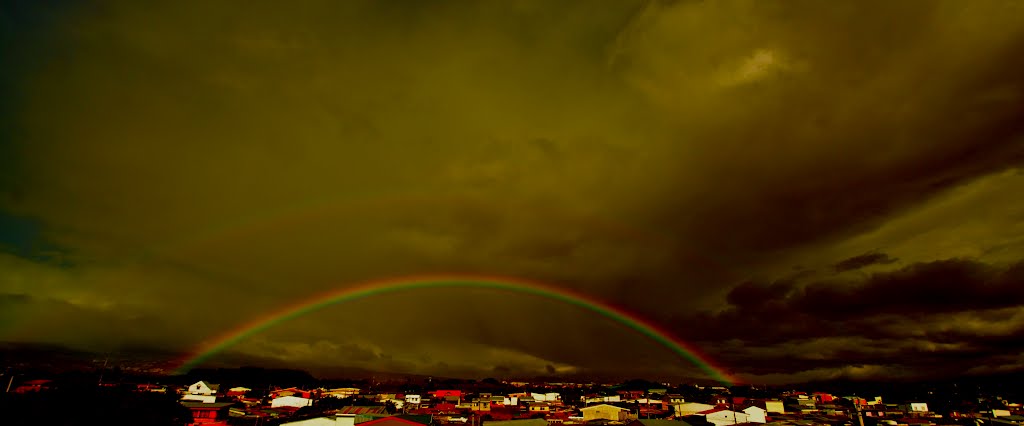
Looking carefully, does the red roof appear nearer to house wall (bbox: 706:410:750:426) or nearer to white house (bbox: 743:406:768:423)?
house wall (bbox: 706:410:750:426)

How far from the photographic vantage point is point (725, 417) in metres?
66.4

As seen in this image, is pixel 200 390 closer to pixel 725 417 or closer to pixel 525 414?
pixel 525 414

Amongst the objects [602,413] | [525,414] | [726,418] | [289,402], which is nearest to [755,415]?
[726,418]

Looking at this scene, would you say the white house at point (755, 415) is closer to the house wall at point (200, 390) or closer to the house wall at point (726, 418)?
the house wall at point (726, 418)

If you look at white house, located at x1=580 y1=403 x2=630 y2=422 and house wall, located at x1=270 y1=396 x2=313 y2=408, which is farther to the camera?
house wall, located at x1=270 y1=396 x2=313 y2=408

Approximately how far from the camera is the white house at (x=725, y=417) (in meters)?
65.4

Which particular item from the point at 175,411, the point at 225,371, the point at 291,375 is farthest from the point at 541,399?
the point at 225,371

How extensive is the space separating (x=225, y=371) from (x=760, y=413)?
178172 millimetres

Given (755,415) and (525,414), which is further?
(525,414)

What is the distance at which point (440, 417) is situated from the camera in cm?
7262

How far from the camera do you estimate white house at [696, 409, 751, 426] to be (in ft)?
215

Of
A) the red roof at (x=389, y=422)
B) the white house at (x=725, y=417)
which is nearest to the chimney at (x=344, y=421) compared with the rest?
the red roof at (x=389, y=422)

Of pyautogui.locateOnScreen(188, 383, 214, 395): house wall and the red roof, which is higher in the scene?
the red roof

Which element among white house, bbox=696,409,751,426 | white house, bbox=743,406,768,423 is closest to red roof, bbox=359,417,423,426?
white house, bbox=696,409,751,426
